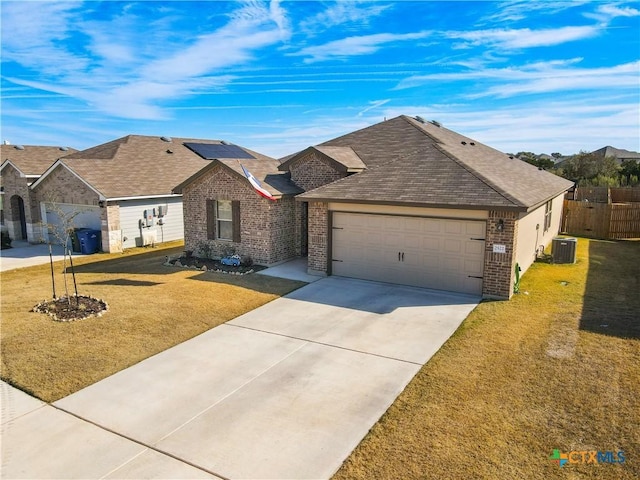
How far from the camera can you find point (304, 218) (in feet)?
55.7

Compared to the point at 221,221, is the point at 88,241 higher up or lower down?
lower down

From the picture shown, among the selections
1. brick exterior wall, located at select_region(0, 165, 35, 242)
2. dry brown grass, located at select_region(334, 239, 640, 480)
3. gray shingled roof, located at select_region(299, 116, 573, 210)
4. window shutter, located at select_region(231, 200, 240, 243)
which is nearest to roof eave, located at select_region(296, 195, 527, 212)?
gray shingled roof, located at select_region(299, 116, 573, 210)

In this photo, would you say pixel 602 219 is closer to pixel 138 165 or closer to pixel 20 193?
pixel 138 165

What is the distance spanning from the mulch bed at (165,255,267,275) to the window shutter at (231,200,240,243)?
3.62ft

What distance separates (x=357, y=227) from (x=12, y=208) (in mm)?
18904

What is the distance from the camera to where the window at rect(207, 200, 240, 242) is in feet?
53.8

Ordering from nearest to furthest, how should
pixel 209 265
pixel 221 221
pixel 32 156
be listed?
pixel 209 265, pixel 221 221, pixel 32 156

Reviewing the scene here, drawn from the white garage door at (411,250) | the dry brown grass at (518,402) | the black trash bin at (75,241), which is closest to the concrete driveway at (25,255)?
the black trash bin at (75,241)

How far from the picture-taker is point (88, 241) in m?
19.3

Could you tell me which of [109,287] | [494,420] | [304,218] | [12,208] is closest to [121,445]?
[494,420]

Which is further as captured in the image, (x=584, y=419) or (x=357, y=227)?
(x=357, y=227)

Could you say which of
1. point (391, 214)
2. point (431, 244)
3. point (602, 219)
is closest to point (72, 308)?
point (391, 214)

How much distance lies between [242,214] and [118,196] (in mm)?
6723

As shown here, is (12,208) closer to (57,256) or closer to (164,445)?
(57,256)
